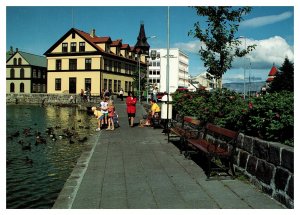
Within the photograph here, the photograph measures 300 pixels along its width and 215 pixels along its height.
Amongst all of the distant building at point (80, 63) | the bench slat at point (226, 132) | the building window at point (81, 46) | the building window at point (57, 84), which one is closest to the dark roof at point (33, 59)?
the distant building at point (80, 63)

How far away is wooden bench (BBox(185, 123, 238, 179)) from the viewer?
22.8 feet

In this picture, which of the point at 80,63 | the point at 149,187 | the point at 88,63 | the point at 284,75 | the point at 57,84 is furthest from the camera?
the point at 57,84

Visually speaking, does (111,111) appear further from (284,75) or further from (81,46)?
(81,46)

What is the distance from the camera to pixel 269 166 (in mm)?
5906

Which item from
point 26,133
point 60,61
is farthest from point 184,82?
point 26,133

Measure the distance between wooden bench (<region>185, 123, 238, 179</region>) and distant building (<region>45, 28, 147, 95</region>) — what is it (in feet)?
159

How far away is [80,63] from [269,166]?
5461 cm

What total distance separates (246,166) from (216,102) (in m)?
4.63

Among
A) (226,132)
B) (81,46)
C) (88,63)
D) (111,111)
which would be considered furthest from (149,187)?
(81,46)

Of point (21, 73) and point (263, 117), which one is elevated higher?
point (21, 73)

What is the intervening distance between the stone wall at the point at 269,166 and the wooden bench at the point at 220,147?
276 mm

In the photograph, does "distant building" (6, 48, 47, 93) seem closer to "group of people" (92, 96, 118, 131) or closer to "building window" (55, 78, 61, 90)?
"building window" (55, 78, 61, 90)

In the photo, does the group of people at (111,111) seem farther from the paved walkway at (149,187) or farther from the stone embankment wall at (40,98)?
the stone embankment wall at (40,98)

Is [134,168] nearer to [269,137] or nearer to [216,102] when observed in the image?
[269,137]
